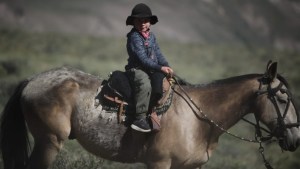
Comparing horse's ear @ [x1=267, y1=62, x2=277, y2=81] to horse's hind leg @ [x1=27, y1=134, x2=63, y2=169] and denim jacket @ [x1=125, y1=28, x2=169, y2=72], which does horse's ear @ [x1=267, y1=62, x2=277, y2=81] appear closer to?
denim jacket @ [x1=125, y1=28, x2=169, y2=72]

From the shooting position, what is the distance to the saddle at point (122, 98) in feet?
22.6

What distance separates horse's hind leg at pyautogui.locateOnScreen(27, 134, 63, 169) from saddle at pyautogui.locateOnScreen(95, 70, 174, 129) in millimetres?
831

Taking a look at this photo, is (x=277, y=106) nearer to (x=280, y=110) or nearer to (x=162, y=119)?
(x=280, y=110)

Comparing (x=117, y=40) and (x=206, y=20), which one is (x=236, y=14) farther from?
(x=117, y=40)

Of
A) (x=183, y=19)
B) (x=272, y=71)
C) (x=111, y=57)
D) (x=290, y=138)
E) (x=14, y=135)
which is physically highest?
(x=183, y=19)

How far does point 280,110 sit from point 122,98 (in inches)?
80.3

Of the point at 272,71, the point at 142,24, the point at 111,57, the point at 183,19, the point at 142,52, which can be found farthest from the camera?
the point at 183,19

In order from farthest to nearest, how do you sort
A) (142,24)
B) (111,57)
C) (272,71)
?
(111,57) → (142,24) → (272,71)

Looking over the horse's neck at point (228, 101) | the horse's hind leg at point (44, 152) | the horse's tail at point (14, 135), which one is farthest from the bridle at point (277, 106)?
the horse's tail at point (14, 135)

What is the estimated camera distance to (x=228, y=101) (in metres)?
7.05

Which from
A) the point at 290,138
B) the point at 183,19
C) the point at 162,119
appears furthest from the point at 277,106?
the point at 183,19

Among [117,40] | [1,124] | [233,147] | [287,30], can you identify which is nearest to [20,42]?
[117,40]

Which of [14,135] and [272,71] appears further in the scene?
[14,135]

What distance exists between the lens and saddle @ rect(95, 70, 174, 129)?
688 centimetres
